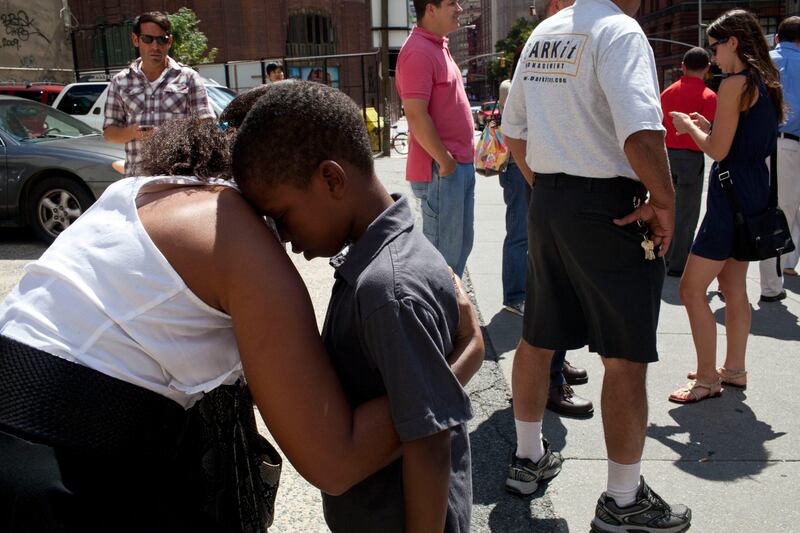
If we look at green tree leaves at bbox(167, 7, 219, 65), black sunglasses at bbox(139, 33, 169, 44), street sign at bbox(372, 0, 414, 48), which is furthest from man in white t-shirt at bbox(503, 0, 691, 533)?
green tree leaves at bbox(167, 7, 219, 65)

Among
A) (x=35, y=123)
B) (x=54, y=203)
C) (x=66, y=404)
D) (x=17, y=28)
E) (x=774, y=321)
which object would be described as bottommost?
(x=774, y=321)

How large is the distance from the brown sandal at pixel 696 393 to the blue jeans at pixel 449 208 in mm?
1501

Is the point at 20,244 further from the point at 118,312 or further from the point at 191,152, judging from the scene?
the point at 118,312

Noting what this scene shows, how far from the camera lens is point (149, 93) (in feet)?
15.6

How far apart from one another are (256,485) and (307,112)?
84 cm

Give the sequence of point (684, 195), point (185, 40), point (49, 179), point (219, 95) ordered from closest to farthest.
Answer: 1. point (684, 195)
2. point (49, 179)
3. point (219, 95)
4. point (185, 40)

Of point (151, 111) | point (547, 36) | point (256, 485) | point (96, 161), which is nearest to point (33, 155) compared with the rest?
point (96, 161)

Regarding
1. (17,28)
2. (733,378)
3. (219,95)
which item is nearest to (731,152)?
(733,378)

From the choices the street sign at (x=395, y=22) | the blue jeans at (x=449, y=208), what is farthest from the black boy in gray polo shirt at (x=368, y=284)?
the street sign at (x=395, y=22)

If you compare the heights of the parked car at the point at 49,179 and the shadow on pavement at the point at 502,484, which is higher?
the parked car at the point at 49,179

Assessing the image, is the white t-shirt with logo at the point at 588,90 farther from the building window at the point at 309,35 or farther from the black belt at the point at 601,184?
the building window at the point at 309,35

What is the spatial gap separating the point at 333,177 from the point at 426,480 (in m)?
0.60

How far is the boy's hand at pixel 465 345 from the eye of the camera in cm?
162

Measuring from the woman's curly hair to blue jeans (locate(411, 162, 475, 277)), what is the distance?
117 inches
